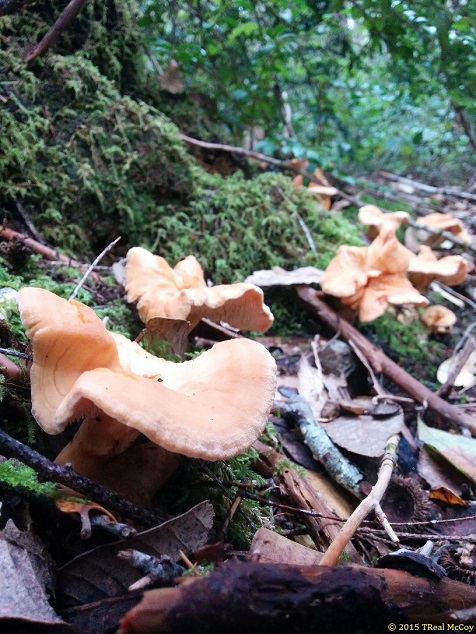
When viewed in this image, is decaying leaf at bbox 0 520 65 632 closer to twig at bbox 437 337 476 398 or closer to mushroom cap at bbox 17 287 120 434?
mushroom cap at bbox 17 287 120 434

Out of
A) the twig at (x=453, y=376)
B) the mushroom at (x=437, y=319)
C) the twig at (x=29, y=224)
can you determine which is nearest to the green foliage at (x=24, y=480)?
the twig at (x=29, y=224)

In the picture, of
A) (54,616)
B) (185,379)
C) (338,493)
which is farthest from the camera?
(338,493)

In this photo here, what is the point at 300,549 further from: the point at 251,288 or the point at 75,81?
the point at 75,81

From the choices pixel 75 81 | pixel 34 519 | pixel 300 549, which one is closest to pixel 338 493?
pixel 300 549

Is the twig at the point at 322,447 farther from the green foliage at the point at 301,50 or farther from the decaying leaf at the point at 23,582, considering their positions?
the green foliage at the point at 301,50

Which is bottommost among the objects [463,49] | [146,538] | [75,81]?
[146,538]

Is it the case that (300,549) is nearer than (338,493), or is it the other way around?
(300,549)
